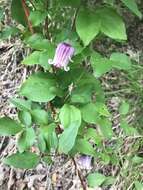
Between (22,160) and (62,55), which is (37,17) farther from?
(22,160)

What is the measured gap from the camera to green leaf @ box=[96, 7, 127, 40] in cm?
100

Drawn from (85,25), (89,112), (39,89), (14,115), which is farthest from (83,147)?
(14,115)

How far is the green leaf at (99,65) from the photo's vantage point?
39.8 inches

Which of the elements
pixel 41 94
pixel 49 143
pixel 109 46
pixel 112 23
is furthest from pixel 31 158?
pixel 109 46

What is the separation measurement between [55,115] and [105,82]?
2.99ft

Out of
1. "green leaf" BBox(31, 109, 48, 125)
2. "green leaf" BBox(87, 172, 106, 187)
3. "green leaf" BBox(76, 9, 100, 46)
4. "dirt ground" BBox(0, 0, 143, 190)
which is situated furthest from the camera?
"dirt ground" BBox(0, 0, 143, 190)

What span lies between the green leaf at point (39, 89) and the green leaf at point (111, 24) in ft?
0.54

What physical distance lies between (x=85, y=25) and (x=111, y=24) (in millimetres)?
55

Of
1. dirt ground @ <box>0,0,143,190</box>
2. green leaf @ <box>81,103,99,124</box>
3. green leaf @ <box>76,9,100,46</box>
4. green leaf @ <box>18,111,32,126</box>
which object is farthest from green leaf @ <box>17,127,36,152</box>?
dirt ground @ <box>0,0,143,190</box>

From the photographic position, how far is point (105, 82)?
208 cm

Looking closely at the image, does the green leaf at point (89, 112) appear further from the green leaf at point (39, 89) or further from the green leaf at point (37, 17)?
the green leaf at point (37, 17)

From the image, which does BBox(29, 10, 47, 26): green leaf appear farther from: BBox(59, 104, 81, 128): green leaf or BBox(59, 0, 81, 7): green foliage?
BBox(59, 104, 81, 128): green leaf

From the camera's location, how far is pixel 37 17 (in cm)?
109

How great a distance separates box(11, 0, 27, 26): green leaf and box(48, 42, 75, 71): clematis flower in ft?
0.60
